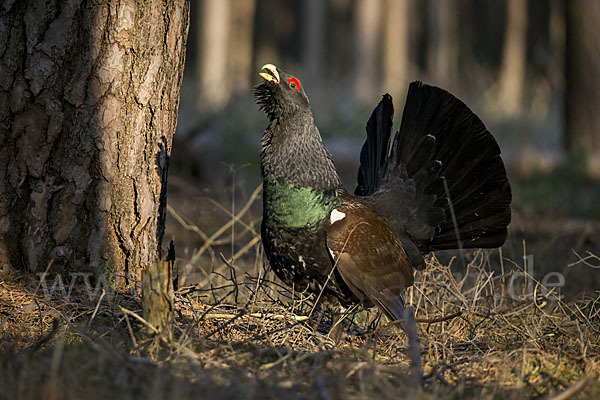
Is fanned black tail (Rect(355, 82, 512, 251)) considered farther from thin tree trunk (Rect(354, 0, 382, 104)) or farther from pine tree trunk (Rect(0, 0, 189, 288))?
thin tree trunk (Rect(354, 0, 382, 104))

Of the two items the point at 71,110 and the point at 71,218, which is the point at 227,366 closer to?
the point at 71,218

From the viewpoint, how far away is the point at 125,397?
7.31 feet

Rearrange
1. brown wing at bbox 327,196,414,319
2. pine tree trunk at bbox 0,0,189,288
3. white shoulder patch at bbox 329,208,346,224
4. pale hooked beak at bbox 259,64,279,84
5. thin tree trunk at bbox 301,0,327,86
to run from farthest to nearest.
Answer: thin tree trunk at bbox 301,0,327,86, pale hooked beak at bbox 259,64,279,84, white shoulder patch at bbox 329,208,346,224, brown wing at bbox 327,196,414,319, pine tree trunk at bbox 0,0,189,288

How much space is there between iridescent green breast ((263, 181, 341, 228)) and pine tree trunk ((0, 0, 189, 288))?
623 mm

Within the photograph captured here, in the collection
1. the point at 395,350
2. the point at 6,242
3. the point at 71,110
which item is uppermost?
the point at 71,110

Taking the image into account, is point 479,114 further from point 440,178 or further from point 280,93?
point 280,93

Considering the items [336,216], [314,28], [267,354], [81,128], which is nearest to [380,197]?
[336,216]

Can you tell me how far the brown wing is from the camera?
3482mm

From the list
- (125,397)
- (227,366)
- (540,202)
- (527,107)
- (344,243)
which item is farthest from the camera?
(527,107)

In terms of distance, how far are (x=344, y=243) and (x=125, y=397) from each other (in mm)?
1545

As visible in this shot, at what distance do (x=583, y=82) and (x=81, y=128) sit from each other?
7515 millimetres

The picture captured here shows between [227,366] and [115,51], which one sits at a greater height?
[115,51]

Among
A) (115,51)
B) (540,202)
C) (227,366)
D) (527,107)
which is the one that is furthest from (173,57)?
(527,107)

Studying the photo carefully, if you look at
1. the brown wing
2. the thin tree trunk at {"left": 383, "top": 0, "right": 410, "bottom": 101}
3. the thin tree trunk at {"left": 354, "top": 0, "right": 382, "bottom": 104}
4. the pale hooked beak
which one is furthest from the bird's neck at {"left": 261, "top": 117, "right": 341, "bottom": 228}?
the thin tree trunk at {"left": 383, "top": 0, "right": 410, "bottom": 101}
